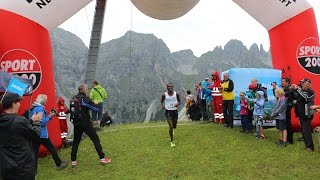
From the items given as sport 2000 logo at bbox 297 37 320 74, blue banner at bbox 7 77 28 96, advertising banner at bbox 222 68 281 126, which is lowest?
blue banner at bbox 7 77 28 96

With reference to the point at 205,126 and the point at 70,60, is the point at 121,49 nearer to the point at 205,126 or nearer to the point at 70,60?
the point at 70,60

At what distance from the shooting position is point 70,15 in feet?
35.5

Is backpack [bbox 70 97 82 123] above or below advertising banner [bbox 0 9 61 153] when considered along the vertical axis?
below

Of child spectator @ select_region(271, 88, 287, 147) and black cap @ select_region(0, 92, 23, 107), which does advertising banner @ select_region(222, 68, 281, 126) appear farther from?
black cap @ select_region(0, 92, 23, 107)

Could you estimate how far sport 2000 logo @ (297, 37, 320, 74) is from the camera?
1180 centimetres

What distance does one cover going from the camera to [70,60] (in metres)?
153

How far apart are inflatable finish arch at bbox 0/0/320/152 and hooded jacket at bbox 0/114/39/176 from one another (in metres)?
5.50

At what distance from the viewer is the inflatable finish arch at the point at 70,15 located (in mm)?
9953

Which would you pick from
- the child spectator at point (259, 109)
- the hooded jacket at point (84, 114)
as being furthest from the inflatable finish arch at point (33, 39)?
the child spectator at point (259, 109)

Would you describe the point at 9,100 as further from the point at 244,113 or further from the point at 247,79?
the point at 247,79

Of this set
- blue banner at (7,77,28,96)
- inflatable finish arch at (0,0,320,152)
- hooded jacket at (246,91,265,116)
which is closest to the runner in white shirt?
hooded jacket at (246,91,265,116)

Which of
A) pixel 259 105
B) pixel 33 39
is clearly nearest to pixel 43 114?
pixel 33 39

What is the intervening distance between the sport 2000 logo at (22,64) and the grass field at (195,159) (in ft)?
6.69

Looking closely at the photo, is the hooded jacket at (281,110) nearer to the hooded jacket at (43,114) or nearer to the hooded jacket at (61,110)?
the hooded jacket at (43,114)
